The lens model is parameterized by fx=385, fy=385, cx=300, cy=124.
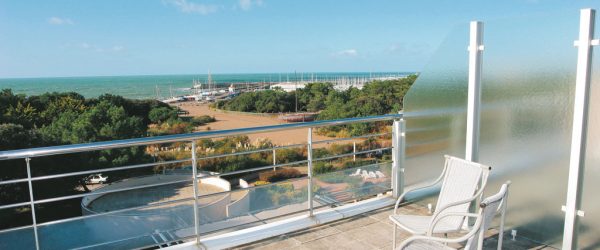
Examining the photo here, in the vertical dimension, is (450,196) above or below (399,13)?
below

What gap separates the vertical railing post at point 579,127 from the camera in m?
2.42

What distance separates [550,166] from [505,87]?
676mm

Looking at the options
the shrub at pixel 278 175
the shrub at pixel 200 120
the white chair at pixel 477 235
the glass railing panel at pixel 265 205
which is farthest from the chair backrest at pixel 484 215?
the shrub at pixel 200 120

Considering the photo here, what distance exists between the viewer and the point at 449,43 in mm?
3414

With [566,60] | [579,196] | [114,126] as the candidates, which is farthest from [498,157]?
[114,126]

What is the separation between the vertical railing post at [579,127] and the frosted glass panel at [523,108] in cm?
8

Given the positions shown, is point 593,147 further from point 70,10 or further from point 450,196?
point 70,10

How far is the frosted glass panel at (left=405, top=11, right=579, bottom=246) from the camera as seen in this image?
2680 mm

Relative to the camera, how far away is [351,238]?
3148 mm

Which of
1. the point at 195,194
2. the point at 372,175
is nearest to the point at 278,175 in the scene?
the point at 372,175

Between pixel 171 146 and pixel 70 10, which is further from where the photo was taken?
pixel 70 10

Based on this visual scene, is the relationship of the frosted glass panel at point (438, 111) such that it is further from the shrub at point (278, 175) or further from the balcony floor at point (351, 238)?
the shrub at point (278, 175)

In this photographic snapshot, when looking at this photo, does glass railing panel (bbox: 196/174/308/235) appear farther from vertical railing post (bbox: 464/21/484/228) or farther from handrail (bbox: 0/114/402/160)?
vertical railing post (bbox: 464/21/484/228)

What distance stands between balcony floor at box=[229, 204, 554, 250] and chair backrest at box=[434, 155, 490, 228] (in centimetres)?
55
